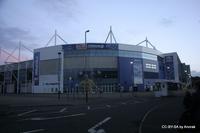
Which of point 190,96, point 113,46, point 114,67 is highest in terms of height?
point 113,46

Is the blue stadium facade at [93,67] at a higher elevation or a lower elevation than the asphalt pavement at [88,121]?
higher

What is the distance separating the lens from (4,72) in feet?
412

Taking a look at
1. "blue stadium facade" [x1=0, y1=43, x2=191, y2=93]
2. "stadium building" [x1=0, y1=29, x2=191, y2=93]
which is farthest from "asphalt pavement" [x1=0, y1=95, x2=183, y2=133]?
"blue stadium facade" [x1=0, y1=43, x2=191, y2=93]

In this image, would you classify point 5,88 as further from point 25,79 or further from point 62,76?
point 62,76

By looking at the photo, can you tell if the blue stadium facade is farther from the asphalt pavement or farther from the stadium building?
the asphalt pavement

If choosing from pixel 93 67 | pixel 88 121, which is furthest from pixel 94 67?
pixel 88 121

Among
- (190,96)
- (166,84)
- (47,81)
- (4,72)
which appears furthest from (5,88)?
(190,96)

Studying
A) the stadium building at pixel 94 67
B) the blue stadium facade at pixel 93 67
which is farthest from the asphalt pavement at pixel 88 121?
the blue stadium facade at pixel 93 67

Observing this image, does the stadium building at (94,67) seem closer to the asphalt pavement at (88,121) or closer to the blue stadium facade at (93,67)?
the blue stadium facade at (93,67)

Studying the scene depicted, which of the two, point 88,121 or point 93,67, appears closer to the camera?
point 88,121

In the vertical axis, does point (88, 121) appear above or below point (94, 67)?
below

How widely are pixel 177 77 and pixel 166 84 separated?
86661mm

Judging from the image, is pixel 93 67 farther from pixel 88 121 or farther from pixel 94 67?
pixel 88 121

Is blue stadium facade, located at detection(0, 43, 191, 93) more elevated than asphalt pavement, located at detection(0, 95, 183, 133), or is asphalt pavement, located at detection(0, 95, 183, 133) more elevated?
blue stadium facade, located at detection(0, 43, 191, 93)
